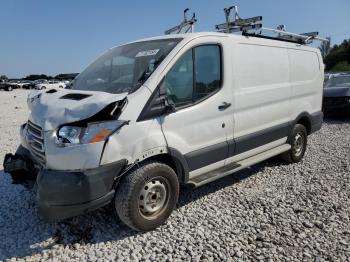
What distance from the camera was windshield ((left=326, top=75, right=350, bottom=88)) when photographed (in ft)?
37.6

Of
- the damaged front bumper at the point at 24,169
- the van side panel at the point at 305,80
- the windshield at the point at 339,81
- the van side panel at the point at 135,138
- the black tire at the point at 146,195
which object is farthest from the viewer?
the windshield at the point at 339,81

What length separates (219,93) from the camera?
3953 mm

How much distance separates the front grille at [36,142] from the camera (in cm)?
320

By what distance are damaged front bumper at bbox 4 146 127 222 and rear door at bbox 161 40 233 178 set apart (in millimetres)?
801

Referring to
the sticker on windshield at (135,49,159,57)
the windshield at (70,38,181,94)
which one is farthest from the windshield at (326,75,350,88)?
the sticker on windshield at (135,49,159,57)

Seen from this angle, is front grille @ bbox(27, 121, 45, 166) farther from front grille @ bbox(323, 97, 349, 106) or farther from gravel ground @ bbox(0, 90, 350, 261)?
front grille @ bbox(323, 97, 349, 106)

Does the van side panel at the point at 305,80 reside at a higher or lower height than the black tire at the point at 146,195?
higher

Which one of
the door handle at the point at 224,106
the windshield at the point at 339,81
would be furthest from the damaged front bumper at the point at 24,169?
the windshield at the point at 339,81

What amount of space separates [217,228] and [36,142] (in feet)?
7.16

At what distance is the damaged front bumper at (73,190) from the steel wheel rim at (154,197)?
0.41 metres

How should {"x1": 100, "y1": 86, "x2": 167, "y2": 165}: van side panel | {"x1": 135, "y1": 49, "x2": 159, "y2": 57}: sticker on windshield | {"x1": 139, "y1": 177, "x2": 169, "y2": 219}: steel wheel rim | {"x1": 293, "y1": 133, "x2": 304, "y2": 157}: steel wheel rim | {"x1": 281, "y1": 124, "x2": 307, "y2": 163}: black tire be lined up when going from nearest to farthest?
{"x1": 100, "y1": 86, "x2": 167, "y2": 165}: van side panel, {"x1": 139, "y1": 177, "x2": 169, "y2": 219}: steel wheel rim, {"x1": 135, "y1": 49, "x2": 159, "y2": 57}: sticker on windshield, {"x1": 281, "y1": 124, "x2": 307, "y2": 163}: black tire, {"x1": 293, "y1": 133, "x2": 304, "y2": 157}: steel wheel rim

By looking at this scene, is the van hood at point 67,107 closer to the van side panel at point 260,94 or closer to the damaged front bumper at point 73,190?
the damaged front bumper at point 73,190

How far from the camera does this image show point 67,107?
3.09 m

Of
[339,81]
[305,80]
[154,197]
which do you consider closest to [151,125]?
[154,197]
